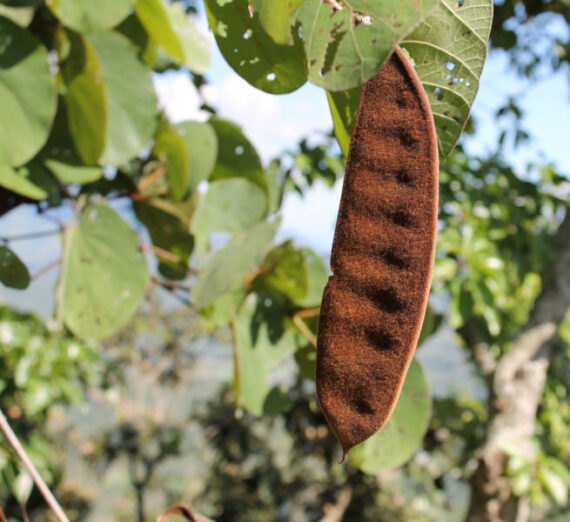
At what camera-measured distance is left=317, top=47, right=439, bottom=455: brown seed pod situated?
8.6 inches

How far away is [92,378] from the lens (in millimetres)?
2275

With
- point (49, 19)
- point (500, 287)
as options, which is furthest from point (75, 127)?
point (500, 287)

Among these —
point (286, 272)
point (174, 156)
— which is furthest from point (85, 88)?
point (286, 272)

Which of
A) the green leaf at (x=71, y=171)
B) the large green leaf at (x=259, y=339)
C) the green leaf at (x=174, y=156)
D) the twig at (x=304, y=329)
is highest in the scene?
the green leaf at (x=71, y=171)

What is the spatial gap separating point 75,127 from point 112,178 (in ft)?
0.58

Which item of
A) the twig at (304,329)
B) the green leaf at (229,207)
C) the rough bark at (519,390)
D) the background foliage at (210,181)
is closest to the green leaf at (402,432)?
the background foliage at (210,181)

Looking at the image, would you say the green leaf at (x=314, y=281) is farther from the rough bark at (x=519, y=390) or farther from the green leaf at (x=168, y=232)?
the rough bark at (x=519, y=390)

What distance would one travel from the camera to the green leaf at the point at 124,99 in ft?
Result: 1.89

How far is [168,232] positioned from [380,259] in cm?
55

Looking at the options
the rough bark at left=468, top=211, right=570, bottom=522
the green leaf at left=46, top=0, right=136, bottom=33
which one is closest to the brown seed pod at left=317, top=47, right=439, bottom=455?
the green leaf at left=46, top=0, right=136, bottom=33

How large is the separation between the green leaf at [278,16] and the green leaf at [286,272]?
1.35 ft

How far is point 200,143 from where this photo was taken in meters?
0.68

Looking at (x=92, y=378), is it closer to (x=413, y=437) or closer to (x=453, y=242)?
(x=453, y=242)

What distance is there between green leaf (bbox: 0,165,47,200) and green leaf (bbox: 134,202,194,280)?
180 mm
